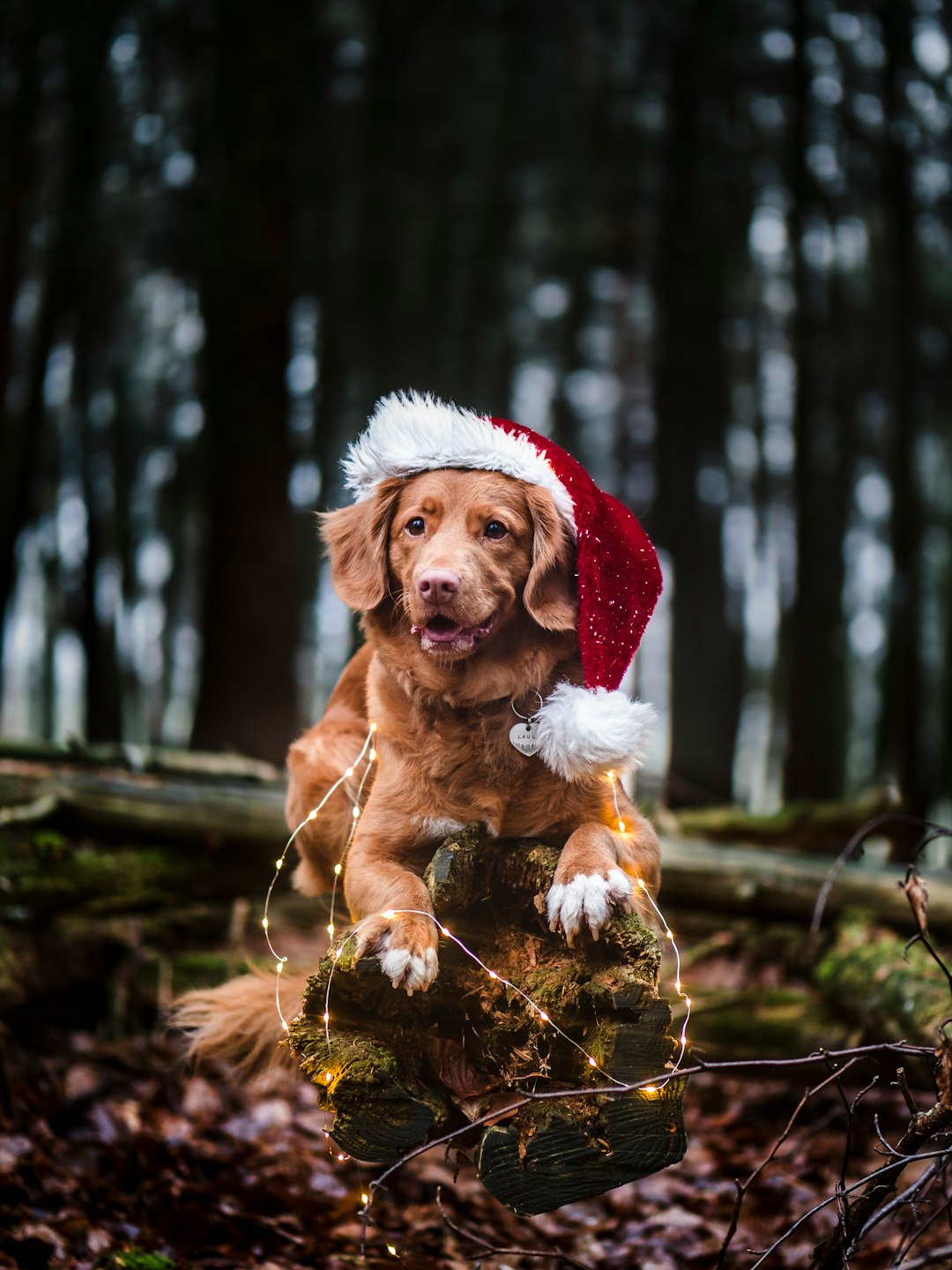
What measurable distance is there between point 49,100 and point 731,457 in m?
6.96

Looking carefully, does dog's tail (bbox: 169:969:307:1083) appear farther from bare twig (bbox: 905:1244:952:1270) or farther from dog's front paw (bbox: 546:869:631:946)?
bare twig (bbox: 905:1244:952:1270)

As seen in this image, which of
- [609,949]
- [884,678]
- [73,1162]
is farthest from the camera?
[884,678]

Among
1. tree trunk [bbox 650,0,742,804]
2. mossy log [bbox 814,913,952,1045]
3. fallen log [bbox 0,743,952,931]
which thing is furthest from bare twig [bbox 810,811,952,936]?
tree trunk [bbox 650,0,742,804]

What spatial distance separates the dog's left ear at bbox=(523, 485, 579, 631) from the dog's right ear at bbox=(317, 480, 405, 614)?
30 centimetres

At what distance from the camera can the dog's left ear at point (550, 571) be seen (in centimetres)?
192

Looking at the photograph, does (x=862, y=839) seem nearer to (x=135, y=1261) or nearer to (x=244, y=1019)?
(x=244, y=1019)

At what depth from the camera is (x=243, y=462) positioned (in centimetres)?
491

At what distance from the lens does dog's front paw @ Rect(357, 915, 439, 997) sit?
1745mm

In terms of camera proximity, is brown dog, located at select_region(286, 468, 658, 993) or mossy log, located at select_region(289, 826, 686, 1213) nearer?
mossy log, located at select_region(289, 826, 686, 1213)

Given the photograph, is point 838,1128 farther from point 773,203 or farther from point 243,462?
point 773,203

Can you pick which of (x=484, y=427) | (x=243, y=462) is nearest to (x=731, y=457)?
(x=243, y=462)

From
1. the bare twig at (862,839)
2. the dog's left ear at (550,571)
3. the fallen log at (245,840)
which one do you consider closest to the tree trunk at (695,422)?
the fallen log at (245,840)

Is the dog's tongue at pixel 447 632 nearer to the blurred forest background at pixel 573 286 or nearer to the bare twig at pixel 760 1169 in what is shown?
the bare twig at pixel 760 1169

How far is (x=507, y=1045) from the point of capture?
6.13ft
